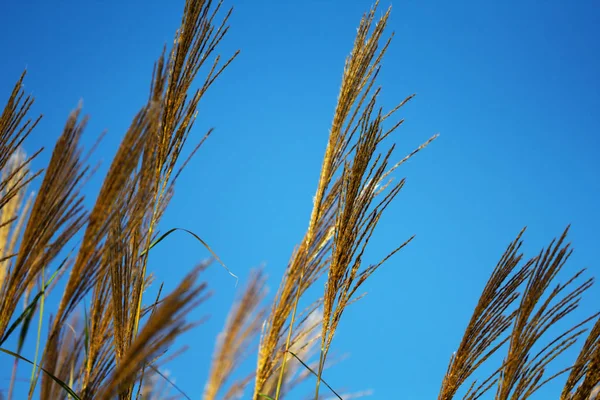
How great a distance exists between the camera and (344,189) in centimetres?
173

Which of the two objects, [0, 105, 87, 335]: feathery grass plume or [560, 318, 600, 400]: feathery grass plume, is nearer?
[0, 105, 87, 335]: feathery grass plume

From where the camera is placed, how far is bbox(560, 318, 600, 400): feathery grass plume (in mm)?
1862

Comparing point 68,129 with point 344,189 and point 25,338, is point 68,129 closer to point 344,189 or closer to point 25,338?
point 25,338

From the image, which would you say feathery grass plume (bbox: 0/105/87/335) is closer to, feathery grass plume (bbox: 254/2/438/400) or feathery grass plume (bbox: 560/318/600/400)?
feathery grass plume (bbox: 254/2/438/400)

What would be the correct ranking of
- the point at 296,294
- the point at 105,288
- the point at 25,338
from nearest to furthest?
1. the point at 25,338
2. the point at 105,288
3. the point at 296,294

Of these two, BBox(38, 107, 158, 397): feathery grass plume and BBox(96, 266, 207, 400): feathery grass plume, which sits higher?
BBox(38, 107, 158, 397): feathery grass plume

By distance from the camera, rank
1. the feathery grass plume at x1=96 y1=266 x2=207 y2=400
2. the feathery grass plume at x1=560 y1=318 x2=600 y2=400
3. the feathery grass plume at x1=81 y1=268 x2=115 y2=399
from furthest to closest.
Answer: the feathery grass plume at x1=560 y1=318 x2=600 y2=400
the feathery grass plume at x1=81 y1=268 x2=115 y2=399
the feathery grass plume at x1=96 y1=266 x2=207 y2=400

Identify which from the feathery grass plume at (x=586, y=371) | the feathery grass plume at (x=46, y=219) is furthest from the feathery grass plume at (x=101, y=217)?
the feathery grass plume at (x=586, y=371)

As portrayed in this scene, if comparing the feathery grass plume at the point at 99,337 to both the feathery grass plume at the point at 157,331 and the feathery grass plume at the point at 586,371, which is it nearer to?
the feathery grass plume at the point at 157,331

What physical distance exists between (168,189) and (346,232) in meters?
0.51

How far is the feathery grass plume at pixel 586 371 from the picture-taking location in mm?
1862

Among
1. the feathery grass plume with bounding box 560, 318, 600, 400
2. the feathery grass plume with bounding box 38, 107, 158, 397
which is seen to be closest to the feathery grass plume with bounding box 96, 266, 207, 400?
the feathery grass plume with bounding box 38, 107, 158, 397

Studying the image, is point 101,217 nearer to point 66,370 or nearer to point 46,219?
point 46,219

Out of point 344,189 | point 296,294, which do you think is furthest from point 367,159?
point 296,294
